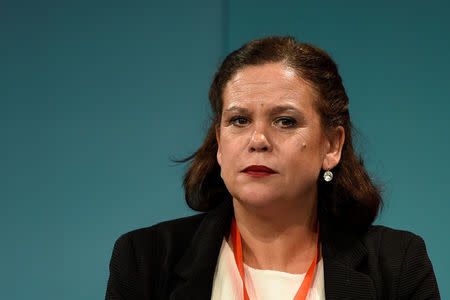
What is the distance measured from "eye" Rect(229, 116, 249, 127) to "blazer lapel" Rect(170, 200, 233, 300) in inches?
11.8

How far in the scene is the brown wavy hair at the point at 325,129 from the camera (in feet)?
5.87

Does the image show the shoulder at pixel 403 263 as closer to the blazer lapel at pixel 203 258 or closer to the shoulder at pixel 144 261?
the blazer lapel at pixel 203 258

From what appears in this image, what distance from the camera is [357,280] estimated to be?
5.66 ft

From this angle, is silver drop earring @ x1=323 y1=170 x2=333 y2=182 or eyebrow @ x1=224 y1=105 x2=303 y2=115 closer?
eyebrow @ x1=224 y1=105 x2=303 y2=115

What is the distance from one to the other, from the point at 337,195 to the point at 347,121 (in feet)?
0.82

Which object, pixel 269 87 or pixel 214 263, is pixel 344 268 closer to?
pixel 214 263

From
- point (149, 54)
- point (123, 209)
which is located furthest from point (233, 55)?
point (123, 209)

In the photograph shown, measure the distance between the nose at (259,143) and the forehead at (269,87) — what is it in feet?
0.34

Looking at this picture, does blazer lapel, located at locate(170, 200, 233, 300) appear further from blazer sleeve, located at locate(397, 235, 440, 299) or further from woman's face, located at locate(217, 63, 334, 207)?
blazer sleeve, located at locate(397, 235, 440, 299)

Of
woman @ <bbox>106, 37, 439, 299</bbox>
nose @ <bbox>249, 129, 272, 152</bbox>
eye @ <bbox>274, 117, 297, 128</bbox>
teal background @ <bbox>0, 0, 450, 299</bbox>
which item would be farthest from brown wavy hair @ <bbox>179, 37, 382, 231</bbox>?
teal background @ <bbox>0, 0, 450, 299</bbox>

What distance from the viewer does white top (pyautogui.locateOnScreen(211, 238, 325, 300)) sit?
5.60 ft

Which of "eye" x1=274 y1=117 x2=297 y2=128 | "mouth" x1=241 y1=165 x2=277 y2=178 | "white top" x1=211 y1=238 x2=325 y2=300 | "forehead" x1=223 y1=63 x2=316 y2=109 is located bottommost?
"white top" x1=211 y1=238 x2=325 y2=300

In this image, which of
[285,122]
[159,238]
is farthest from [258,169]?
[159,238]

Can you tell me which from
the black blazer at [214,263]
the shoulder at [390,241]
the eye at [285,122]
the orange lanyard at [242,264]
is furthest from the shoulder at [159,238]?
the shoulder at [390,241]
